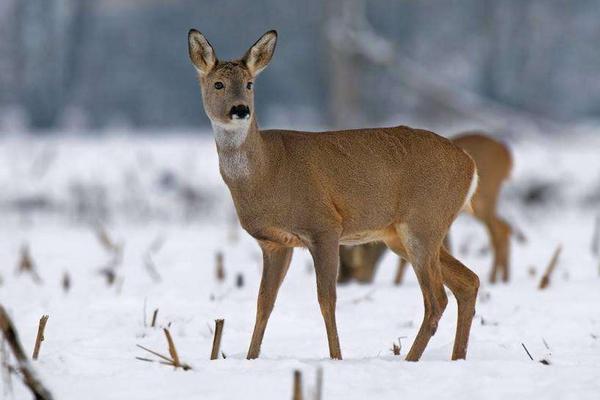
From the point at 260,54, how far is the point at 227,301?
242cm

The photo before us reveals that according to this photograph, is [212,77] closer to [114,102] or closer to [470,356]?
[470,356]

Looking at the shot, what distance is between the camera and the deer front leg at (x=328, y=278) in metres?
5.52

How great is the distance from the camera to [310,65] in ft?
75.5

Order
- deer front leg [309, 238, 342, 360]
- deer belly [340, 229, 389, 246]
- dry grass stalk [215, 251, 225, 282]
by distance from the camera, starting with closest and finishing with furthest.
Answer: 1. deer front leg [309, 238, 342, 360]
2. deer belly [340, 229, 389, 246]
3. dry grass stalk [215, 251, 225, 282]

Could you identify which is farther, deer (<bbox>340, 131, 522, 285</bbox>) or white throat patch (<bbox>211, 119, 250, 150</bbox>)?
deer (<bbox>340, 131, 522, 285</bbox>)

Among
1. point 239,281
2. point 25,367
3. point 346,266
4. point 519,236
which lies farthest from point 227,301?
point 519,236

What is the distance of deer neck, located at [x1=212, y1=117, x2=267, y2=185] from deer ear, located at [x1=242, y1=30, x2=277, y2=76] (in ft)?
1.08

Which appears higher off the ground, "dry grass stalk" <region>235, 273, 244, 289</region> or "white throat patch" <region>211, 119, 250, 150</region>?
"white throat patch" <region>211, 119, 250, 150</region>

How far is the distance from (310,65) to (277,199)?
1772 centimetres

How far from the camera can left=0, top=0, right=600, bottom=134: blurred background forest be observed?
2066cm

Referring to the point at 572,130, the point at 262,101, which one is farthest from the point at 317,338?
the point at 262,101

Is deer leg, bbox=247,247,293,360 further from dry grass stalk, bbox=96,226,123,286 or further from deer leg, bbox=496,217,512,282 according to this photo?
deer leg, bbox=496,217,512,282

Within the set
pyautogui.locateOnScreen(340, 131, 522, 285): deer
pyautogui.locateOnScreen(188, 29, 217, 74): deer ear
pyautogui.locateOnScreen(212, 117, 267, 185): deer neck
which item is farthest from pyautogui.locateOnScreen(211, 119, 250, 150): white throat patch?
pyautogui.locateOnScreen(340, 131, 522, 285): deer

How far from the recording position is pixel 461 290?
5.92 meters
